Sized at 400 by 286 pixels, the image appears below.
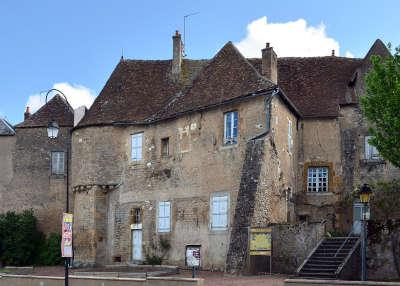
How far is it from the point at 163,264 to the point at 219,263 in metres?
3.58

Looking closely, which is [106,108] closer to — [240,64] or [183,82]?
[183,82]

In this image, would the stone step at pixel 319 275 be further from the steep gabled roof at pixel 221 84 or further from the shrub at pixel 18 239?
the shrub at pixel 18 239

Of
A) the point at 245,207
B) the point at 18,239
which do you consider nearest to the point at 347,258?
the point at 245,207

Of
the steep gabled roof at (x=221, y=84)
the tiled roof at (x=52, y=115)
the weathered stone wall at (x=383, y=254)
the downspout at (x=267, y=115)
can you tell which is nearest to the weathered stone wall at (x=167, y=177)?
the downspout at (x=267, y=115)

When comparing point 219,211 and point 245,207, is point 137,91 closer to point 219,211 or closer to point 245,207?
point 219,211

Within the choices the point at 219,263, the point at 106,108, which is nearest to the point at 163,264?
the point at 219,263

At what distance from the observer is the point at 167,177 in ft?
97.7

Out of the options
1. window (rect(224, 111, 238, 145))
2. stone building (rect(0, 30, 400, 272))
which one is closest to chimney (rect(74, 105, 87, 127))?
stone building (rect(0, 30, 400, 272))

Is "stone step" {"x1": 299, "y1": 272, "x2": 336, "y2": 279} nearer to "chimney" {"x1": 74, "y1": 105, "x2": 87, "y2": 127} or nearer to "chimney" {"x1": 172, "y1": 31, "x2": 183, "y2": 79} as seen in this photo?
"chimney" {"x1": 172, "y1": 31, "x2": 183, "y2": 79}

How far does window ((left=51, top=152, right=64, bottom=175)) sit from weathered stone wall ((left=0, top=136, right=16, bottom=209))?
7.91ft

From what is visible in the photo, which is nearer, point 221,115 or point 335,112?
point 221,115

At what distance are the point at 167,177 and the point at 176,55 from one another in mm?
7161

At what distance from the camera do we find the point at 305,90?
31.6 meters

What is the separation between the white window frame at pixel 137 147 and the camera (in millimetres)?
31359
